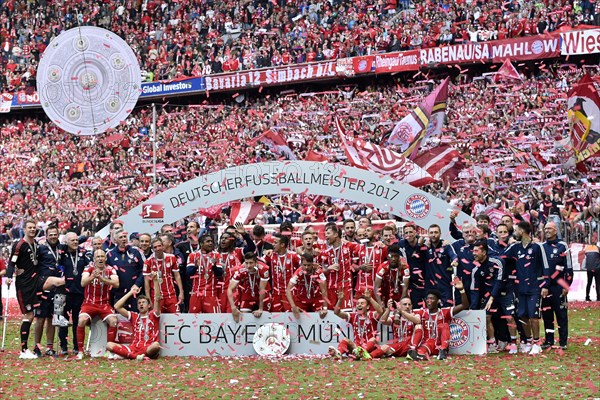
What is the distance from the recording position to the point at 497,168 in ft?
92.2

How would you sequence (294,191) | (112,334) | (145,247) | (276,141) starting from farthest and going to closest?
(276,141) < (294,191) < (145,247) < (112,334)

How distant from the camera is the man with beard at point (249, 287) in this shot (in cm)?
1456

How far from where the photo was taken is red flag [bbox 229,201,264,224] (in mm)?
22797

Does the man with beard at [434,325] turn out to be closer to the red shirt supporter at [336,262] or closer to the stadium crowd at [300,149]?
the red shirt supporter at [336,262]

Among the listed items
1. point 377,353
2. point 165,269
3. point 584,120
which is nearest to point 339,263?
point 377,353

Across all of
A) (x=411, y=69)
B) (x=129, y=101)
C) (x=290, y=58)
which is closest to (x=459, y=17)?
(x=411, y=69)

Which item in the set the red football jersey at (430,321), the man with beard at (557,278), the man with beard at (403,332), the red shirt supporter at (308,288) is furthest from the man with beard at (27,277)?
the man with beard at (557,278)

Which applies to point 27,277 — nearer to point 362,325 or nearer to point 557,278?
point 362,325

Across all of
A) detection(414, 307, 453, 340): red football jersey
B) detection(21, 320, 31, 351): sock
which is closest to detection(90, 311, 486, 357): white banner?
detection(414, 307, 453, 340): red football jersey

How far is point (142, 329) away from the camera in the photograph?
14.5 metres

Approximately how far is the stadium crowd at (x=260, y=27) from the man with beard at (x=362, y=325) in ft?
69.9

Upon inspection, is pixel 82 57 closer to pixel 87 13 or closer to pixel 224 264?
pixel 224 264

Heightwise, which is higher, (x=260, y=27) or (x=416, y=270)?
(x=260, y=27)

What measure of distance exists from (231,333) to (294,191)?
5.24 meters
